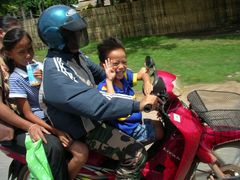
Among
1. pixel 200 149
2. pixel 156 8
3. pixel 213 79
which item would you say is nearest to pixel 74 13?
pixel 200 149

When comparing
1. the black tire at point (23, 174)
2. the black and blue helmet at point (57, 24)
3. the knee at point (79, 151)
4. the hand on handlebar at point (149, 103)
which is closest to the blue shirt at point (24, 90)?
the knee at point (79, 151)

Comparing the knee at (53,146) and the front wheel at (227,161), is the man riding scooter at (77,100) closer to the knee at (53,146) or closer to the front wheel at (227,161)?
the knee at (53,146)

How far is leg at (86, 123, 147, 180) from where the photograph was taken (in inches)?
119

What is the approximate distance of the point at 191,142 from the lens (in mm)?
2918

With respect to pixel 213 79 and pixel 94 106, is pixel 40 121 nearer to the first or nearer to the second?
pixel 94 106

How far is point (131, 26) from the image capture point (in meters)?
15.7

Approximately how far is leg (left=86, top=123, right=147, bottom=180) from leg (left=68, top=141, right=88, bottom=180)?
2.4 inches

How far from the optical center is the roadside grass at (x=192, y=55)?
26.1 ft

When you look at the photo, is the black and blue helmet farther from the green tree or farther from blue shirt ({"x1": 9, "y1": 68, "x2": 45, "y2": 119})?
the green tree

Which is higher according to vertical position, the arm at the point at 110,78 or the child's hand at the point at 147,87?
the arm at the point at 110,78

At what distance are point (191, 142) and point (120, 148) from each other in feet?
1.66

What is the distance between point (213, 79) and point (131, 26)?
28.1ft

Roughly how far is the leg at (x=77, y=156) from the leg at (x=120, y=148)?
61 millimetres

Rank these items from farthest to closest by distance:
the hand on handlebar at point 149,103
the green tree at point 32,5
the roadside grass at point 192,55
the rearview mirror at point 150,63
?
1. the green tree at point 32,5
2. the roadside grass at point 192,55
3. the rearview mirror at point 150,63
4. the hand on handlebar at point 149,103
